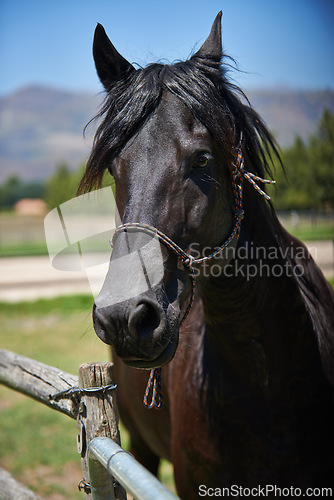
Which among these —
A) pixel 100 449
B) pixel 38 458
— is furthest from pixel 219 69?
pixel 38 458

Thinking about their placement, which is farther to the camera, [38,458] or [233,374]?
[38,458]

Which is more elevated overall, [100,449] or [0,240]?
[0,240]

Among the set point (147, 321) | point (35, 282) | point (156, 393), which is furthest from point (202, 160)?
point (35, 282)

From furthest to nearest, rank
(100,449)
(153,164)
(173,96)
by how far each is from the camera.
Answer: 1. (173,96)
2. (153,164)
3. (100,449)

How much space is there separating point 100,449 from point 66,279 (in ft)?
46.2

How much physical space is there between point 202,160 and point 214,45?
0.64 m

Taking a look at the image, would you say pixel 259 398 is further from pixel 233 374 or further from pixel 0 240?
pixel 0 240

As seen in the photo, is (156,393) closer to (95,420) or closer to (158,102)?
(95,420)

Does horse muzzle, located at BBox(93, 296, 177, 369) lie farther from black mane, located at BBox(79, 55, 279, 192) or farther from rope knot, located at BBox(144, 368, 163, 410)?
black mane, located at BBox(79, 55, 279, 192)

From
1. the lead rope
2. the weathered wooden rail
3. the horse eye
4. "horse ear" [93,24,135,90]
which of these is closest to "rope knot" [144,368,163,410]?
the lead rope

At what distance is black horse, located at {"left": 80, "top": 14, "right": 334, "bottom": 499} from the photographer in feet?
5.36

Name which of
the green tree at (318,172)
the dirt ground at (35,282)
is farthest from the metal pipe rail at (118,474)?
the dirt ground at (35,282)

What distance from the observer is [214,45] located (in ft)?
6.57

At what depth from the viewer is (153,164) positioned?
1.67 m
